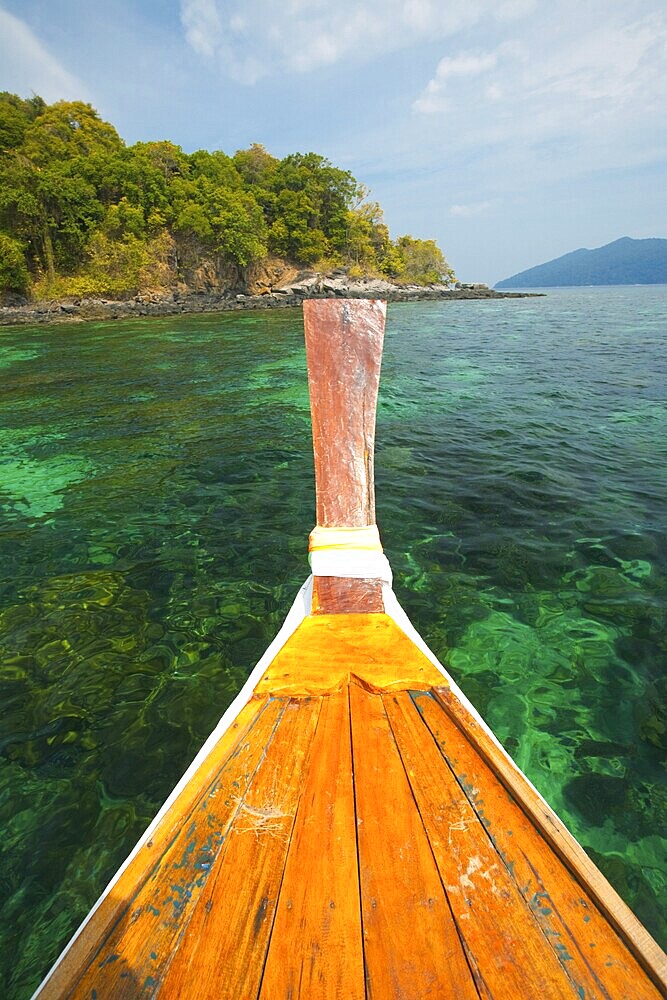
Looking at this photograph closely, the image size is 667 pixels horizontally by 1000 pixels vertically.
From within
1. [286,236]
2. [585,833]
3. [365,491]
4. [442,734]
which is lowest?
[585,833]

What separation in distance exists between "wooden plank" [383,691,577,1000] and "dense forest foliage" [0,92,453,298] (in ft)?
185

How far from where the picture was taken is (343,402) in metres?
2.83

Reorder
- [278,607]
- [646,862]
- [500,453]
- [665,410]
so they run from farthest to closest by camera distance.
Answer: [665,410], [500,453], [278,607], [646,862]

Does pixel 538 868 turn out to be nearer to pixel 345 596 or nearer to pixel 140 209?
pixel 345 596

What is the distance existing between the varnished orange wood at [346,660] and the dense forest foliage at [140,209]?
181ft

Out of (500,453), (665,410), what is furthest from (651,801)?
(665,410)

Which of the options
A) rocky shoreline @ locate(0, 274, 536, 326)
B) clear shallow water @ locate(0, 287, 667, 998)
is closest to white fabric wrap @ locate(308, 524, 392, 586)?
clear shallow water @ locate(0, 287, 667, 998)

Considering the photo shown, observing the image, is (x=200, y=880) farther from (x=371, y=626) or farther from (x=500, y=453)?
(x=500, y=453)

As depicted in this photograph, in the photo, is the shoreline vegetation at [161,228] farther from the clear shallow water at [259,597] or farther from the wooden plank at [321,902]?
the wooden plank at [321,902]

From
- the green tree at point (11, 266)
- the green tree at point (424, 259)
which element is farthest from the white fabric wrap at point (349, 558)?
the green tree at point (424, 259)

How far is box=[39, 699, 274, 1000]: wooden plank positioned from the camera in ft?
4.11

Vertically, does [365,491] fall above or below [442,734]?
above

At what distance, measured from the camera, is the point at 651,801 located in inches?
118

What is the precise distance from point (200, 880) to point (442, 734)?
1.14 metres
